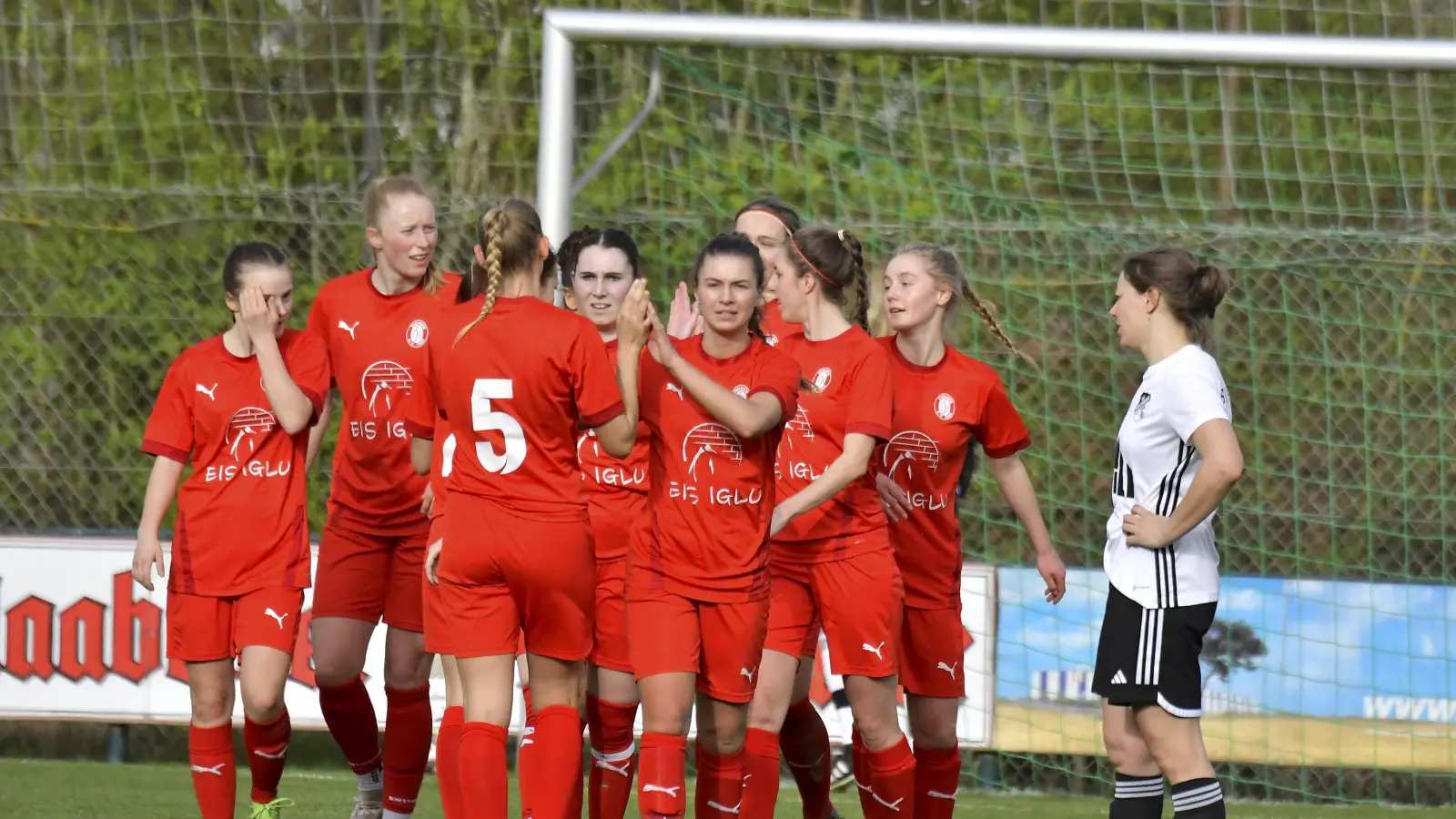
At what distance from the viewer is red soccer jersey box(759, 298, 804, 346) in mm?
5258

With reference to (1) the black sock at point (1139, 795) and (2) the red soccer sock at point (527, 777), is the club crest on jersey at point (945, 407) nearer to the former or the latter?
(1) the black sock at point (1139, 795)

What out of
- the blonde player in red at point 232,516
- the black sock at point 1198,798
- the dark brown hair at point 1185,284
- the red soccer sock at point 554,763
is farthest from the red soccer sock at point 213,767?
the dark brown hair at point 1185,284

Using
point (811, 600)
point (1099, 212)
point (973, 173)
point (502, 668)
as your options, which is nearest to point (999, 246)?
point (973, 173)

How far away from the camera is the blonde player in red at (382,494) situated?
5.58m

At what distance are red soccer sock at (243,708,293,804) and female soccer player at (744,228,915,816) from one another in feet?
4.99

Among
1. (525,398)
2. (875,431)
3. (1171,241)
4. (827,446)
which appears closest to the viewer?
(525,398)

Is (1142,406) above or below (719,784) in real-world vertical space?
above

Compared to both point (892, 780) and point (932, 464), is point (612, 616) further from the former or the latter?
point (932, 464)

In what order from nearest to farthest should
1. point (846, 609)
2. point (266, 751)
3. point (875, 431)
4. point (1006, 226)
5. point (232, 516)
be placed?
1. point (875, 431)
2. point (846, 609)
3. point (232, 516)
4. point (266, 751)
5. point (1006, 226)

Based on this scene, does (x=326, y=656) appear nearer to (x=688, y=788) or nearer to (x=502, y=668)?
(x=502, y=668)

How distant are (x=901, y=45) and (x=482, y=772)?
3.88 m

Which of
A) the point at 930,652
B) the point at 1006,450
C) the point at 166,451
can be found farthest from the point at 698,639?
the point at 166,451

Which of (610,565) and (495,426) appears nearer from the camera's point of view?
(495,426)

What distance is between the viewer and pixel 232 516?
5242 millimetres
